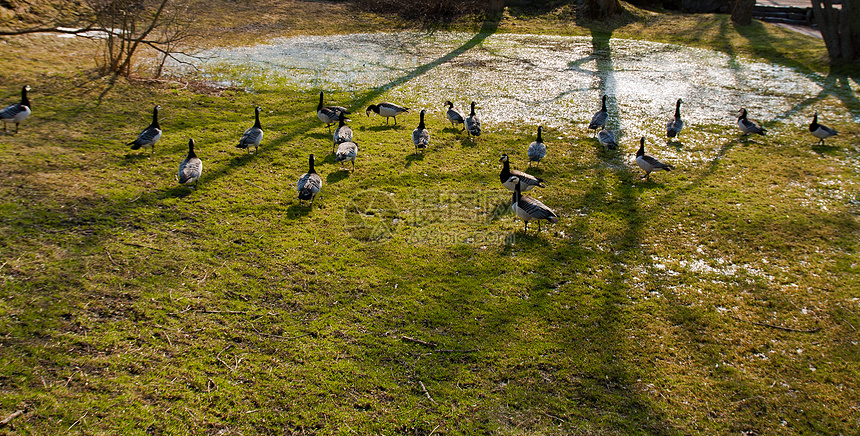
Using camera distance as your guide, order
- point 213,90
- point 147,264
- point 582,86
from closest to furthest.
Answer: point 147,264 < point 213,90 < point 582,86

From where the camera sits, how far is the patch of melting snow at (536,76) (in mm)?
14562

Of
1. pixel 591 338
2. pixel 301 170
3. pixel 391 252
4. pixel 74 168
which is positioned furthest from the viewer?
pixel 301 170

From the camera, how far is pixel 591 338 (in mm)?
6207

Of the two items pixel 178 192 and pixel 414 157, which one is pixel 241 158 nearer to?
pixel 178 192

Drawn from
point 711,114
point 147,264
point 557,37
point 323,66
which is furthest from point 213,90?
point 557,37

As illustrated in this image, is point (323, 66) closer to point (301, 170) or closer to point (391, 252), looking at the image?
point (301, 170)

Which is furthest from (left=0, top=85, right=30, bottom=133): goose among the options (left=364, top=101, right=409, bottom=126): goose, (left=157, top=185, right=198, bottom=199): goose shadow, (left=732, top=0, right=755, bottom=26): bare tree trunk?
(left=732, top=0, right=755, bottom=26): bare tree trunk

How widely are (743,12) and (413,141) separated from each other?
77.5 feet

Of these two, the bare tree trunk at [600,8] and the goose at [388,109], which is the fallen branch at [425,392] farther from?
the bare tree trunk at [600,8]

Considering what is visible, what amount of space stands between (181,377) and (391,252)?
3.50 metres
